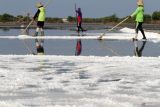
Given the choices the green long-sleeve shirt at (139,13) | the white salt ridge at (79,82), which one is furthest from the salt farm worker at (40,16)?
the white salt ridge at (79,82)

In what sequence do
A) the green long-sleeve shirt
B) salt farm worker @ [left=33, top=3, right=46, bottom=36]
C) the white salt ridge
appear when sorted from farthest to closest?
salt farm worker @ [left=33, top=3, right=46, bottom=36] < the green long-sleeve shirt < the white salt ridge

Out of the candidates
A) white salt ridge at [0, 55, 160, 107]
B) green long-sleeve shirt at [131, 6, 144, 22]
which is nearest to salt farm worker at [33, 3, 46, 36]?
green long-sleeve shirt at [131, 6, 144, 22]

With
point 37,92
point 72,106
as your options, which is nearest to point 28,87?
point 37,92

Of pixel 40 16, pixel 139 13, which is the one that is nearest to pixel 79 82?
pixel 139 13

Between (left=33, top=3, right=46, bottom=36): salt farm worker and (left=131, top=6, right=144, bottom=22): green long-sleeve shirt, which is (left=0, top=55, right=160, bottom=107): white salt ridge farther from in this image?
(left=33, top=3, right=46, bottom=36): salt farm worker

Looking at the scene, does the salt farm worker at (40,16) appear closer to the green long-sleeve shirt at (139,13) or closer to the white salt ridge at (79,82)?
the green long-sleeve shirt at (139,13)

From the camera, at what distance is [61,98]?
738 cm

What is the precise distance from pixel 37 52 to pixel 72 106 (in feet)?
30.9

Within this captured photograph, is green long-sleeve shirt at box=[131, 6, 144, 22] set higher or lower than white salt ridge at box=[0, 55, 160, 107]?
higher

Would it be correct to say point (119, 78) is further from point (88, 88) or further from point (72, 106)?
point (72, 106)

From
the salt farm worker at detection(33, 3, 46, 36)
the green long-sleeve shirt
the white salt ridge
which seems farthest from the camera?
the salt farm worker at detection(33, 3, 46, 36)

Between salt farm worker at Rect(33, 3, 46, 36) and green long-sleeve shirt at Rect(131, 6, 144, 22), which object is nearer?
green long-sleeve shirt at Rect(131, 6, 144, 22)

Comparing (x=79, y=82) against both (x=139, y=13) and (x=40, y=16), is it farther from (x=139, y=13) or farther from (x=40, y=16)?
(x=40, y=16)

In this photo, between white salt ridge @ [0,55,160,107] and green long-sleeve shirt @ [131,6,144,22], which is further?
green long-sleeve shirt @ [131,6,144,22]
